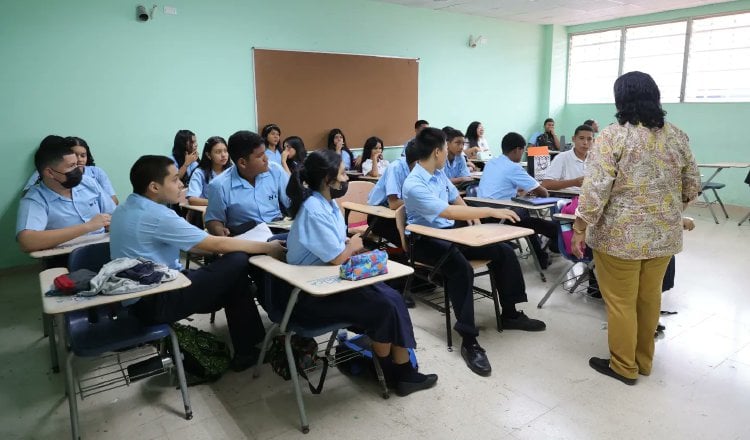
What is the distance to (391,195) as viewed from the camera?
3779mm

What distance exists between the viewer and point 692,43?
7574 mm

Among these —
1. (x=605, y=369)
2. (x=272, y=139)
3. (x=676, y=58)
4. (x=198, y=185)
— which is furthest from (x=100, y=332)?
(x=676, y=58)

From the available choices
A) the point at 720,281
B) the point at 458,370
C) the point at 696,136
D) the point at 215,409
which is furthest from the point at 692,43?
the point at 215,409

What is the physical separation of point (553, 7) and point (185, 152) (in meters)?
5.59

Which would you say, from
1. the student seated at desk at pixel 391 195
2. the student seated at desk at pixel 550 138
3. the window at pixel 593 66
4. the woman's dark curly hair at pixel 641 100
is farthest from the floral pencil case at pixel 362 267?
the window at pixel 593 66

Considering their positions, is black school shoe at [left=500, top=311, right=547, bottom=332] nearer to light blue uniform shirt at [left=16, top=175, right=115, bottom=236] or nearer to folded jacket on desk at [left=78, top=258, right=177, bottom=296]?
folded jacket on desk at [left=78, top=258, right=177, bottom=296]

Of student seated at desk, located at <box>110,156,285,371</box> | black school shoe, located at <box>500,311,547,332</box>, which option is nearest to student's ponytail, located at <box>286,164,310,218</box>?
student seated at desk, located at <box>110,156,285,371</box>

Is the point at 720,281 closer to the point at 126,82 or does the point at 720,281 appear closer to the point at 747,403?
the point at 747,403

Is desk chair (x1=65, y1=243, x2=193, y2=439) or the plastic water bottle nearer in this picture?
desk chair (x1=65, y1=243, x2=193, y2=439)

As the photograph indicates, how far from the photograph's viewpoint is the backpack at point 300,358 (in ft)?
8.13

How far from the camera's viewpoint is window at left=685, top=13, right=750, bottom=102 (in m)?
7.09

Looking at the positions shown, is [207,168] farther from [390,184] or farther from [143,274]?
[143,274]

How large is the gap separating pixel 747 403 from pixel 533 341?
3.45 ft

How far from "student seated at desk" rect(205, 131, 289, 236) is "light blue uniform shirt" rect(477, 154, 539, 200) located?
1.91 metres
